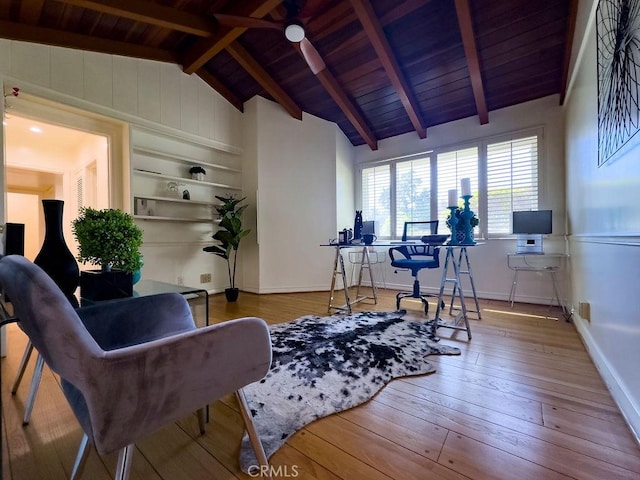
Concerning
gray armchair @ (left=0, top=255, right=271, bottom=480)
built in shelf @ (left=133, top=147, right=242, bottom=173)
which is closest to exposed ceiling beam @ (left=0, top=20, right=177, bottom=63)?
built in shelf @ (left=133, top=147, right=242, bottom=173)

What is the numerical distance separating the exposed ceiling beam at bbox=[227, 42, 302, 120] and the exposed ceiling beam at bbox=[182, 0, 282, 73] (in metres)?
0.20

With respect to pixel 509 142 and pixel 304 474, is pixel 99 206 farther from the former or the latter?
pixel 509 142

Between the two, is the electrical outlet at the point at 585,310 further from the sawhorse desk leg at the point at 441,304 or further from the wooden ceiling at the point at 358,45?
the wooden ceiling at the point at 358,45

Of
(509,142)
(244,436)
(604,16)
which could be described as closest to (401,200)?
(509,142)

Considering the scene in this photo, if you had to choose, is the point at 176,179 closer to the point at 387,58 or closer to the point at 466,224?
the point at 387,58

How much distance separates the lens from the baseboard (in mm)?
1231

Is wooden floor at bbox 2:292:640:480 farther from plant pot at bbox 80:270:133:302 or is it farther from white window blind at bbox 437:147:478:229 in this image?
white window blind at bbox 437:147:478:229

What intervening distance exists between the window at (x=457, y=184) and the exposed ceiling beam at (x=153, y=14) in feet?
10.3

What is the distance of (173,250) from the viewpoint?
389 cm

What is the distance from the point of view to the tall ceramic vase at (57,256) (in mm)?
1346

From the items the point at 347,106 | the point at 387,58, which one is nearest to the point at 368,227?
the point at 347,106

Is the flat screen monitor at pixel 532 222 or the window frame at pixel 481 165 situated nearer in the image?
the flat screen monitor at pixel 532 222

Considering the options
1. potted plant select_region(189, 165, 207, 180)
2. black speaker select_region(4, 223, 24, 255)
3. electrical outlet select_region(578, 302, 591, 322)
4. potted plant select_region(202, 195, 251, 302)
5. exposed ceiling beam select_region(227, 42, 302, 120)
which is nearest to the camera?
black speaker select_region(4, 223, 24, 255)

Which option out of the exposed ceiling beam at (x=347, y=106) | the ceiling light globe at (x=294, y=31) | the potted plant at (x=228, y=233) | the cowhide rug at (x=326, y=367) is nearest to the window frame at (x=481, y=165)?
the exposed ceiling beam at (x=347, y=106)
